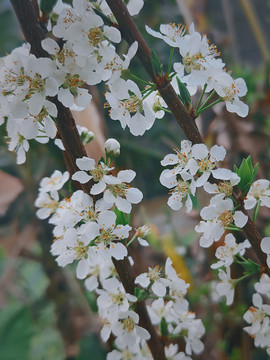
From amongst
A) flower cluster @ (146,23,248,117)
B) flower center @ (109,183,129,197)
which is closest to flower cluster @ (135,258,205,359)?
flower center @ (109,183,129,197)

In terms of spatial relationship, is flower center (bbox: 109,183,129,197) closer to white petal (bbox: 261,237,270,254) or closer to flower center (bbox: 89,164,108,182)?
flower center (bbox: 89,164,108,182)

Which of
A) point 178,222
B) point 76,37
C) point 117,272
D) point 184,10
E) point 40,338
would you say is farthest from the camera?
point 178,222

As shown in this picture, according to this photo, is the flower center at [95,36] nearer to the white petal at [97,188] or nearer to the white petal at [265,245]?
the white petal at [97,188]

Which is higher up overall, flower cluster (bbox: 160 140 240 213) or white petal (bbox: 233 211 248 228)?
flower cluster (bbox: 160 140 240 213)

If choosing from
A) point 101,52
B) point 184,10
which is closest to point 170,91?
point 101,52

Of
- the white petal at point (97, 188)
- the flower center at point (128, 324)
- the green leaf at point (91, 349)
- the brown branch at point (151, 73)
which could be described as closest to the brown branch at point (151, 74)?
the brown branch at point (151, 73)

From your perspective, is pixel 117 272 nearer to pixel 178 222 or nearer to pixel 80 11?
pixel 80 11

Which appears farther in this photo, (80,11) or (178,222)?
(178,222)
